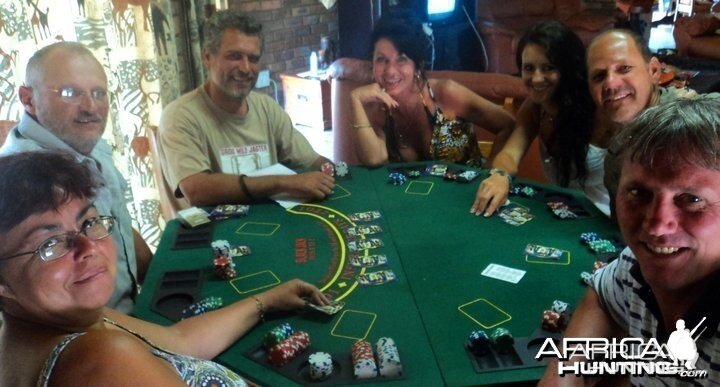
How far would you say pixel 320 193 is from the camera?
2.21 metres

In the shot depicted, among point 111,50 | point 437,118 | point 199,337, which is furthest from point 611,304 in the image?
point 111,50

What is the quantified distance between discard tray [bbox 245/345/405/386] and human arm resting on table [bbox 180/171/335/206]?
921 millimetres

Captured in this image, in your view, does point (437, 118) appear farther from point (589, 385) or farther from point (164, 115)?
point (589, 385)

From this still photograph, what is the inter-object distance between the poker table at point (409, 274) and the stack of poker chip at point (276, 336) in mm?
33

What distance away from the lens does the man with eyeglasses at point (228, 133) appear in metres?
2.25

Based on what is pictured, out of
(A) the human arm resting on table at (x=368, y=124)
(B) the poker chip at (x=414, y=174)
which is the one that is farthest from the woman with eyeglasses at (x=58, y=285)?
(A) the human arm resting on table at (x=368, y=124)

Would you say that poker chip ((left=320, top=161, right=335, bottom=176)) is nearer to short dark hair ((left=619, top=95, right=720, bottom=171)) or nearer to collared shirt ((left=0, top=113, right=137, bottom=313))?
collared shirt ((left=0, top=113, right=137, bottom=313))

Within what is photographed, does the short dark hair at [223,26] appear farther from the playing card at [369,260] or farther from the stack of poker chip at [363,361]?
the stack of poker chip at [363,361]

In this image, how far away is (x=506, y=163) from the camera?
2.55 meters

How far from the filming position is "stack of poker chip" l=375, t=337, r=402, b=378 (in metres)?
1.28

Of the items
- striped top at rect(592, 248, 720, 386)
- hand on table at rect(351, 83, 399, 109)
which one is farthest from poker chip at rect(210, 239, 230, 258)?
hand on table at rect(351, 83, 399, 109)

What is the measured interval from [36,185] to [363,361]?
73 centimetres

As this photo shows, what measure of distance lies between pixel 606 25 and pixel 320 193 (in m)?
4.36

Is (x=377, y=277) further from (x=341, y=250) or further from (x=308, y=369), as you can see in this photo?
(x=308, y=369)
